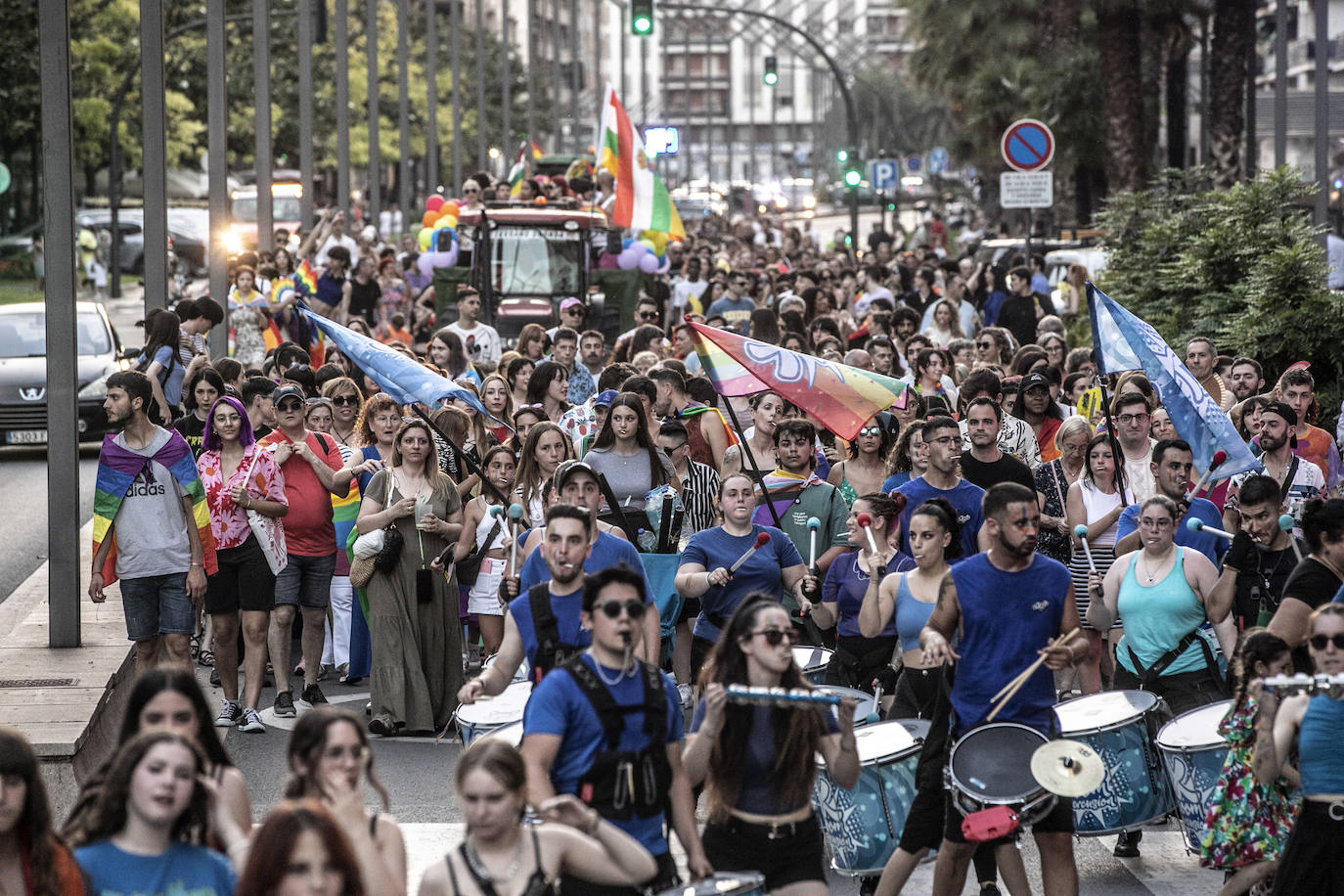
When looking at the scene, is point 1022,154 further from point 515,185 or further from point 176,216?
point 176,216

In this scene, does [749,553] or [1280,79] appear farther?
[1280,79]

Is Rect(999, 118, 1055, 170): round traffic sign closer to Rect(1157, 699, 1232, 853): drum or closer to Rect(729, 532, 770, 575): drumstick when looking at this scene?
Rect(729, 532, 770, 575): drumstick

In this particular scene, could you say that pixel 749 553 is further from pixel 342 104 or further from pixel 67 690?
pixel 342 104

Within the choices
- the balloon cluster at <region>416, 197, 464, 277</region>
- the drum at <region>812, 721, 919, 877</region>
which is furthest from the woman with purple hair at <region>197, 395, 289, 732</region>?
the balloon cluster at <region>416, 197, 464, 277</region>

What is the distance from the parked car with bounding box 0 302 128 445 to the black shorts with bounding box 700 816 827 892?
16.6 meters

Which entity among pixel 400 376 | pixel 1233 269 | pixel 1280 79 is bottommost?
pixel 400 376

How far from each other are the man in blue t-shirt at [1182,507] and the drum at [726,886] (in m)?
4.32

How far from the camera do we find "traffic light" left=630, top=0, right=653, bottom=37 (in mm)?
31891

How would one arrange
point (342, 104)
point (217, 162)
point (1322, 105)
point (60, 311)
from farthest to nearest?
1. point (342, 104)
2. point (1322, 105)
3. point (217, 162)
4. point (60, 311)

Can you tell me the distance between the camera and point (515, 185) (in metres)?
30.7

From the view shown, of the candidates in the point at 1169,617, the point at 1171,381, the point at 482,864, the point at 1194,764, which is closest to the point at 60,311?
the point at 1171,381

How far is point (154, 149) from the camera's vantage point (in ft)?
59.4

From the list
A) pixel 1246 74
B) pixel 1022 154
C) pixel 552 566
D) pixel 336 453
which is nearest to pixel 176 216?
pixel 1246 74

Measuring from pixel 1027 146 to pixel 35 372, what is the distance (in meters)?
11.0
